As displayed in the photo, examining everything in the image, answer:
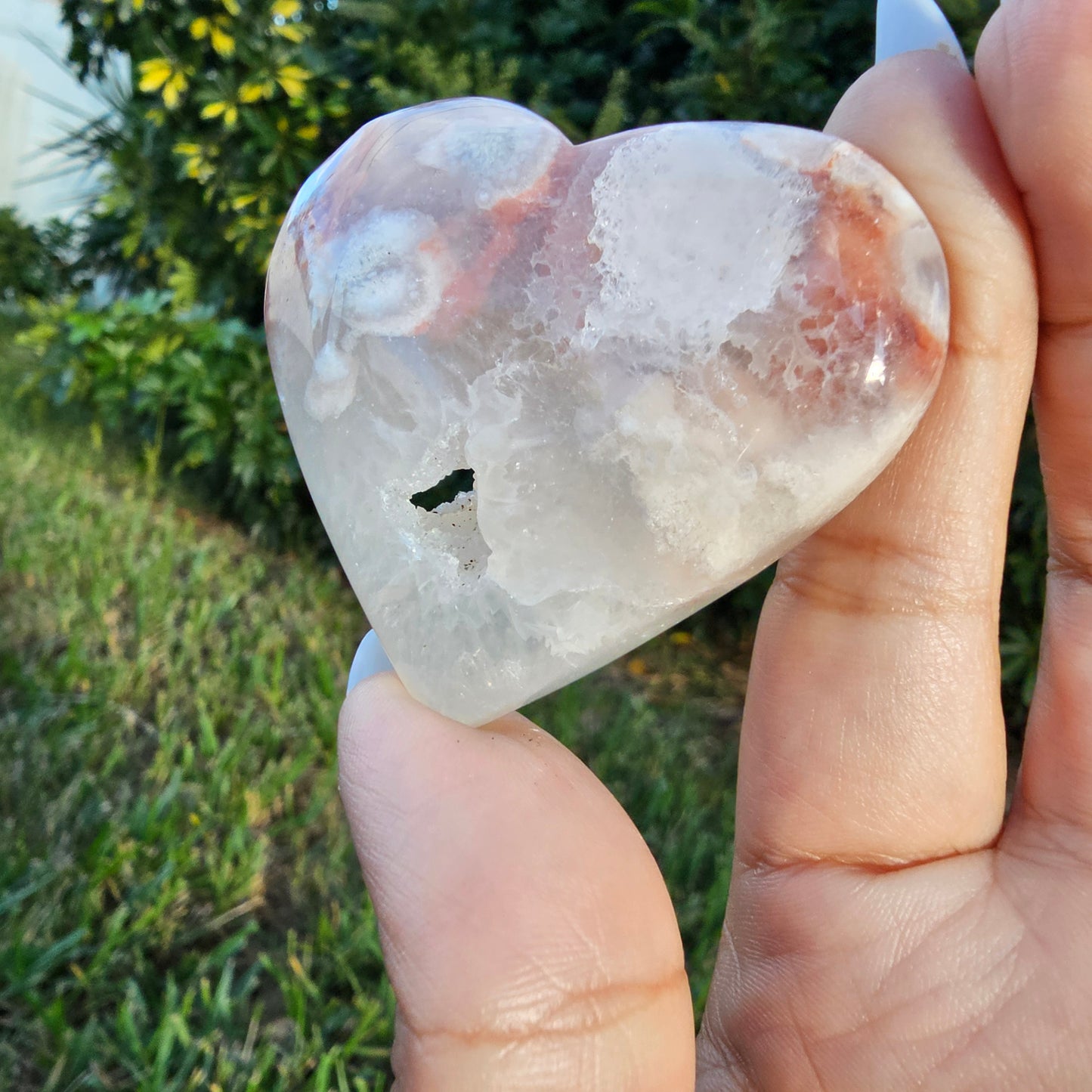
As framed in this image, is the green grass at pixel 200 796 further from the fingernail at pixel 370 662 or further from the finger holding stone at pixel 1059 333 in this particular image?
the finger holding stone at pixel 1059 333

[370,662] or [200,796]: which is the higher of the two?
[370,662]

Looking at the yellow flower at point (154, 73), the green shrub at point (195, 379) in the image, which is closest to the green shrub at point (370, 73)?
the yellow flower at point (154, 73)

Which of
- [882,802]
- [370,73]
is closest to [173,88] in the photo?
[370,73]

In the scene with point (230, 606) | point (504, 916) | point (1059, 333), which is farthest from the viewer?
point (230, 606)

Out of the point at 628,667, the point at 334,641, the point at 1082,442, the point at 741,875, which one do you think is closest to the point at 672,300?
the point at 1082,442

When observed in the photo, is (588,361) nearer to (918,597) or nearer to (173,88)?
(918,597)
